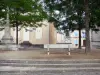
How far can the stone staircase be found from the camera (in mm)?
12070

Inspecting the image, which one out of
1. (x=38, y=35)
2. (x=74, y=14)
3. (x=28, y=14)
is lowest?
(x=38, y=35)

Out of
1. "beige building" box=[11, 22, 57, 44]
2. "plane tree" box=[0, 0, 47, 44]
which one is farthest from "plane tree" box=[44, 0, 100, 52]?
"beige building" box=[11, 22, 57, 44]

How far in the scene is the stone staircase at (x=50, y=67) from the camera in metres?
12.1

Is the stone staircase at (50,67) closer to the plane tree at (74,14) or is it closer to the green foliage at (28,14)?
the plane tree at (74,14)

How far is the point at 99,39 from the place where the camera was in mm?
40469

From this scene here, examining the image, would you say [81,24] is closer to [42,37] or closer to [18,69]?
[18,69]

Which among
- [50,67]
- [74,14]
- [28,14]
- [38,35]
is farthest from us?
[38,35]

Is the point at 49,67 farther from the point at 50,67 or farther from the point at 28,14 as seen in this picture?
the point at 28,14

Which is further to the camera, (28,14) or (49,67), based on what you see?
(28,14)

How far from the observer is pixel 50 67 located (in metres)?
13.0

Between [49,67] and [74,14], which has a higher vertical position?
[74,14]

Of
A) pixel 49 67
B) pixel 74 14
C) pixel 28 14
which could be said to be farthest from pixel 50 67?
pixel 28 14

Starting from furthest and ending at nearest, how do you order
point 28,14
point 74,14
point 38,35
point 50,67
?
1. point 38,35
2. point 28,14
3. point 74,14
4. point 50,67

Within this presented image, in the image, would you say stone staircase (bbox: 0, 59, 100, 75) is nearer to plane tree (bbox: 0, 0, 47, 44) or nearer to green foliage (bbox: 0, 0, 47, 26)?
green foliage (bbox: 0, 0, 47, 26)
